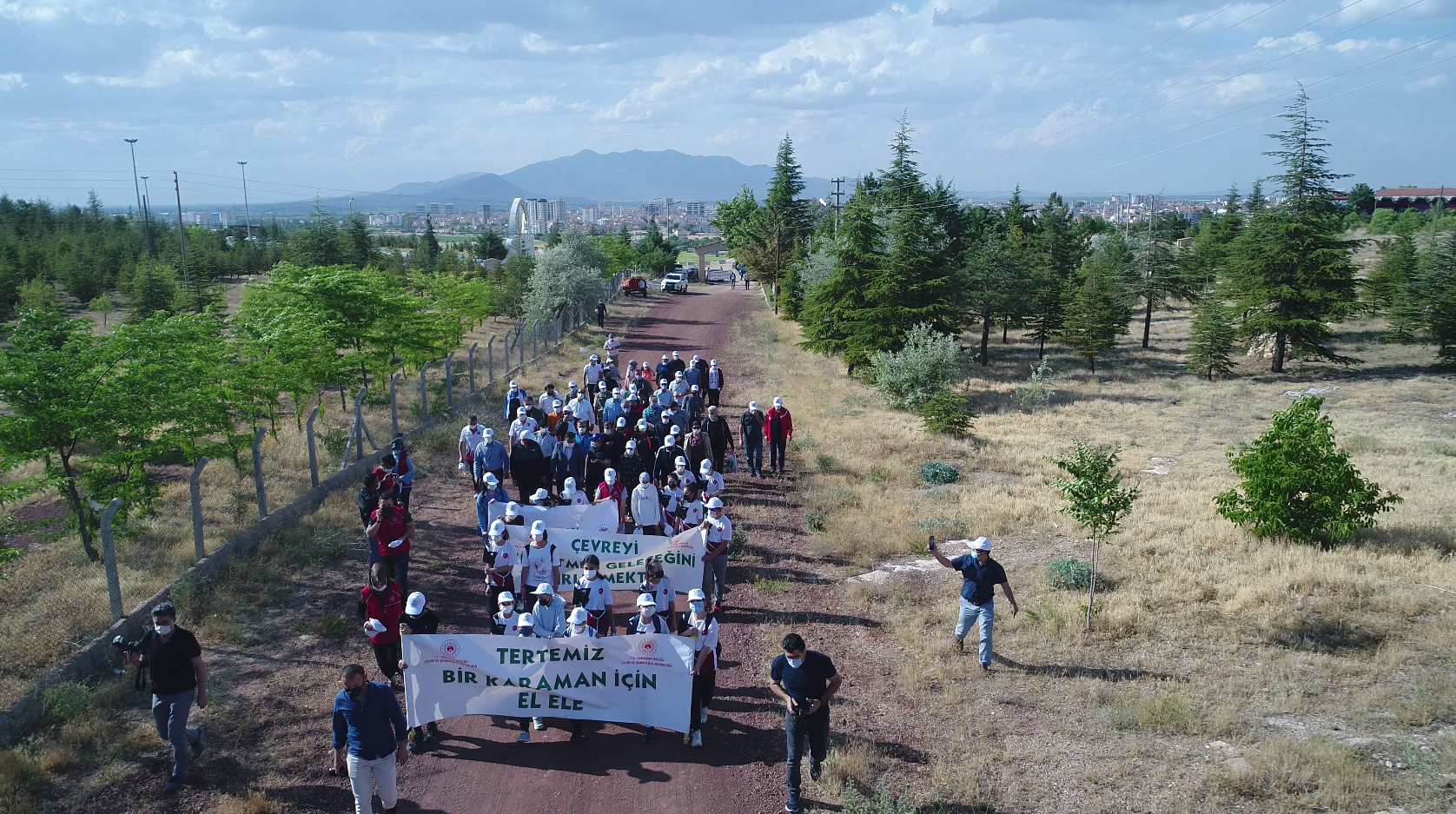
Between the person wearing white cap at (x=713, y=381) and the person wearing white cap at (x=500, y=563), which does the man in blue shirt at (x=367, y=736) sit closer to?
the person wearing white cap at (x=500, y=563)

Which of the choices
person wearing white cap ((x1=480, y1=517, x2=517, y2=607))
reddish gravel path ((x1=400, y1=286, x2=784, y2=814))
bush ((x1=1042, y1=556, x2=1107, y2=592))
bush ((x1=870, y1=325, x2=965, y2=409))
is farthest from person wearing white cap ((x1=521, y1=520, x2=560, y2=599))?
bush ((x1=870, y1=325, x2=965, y2=409))

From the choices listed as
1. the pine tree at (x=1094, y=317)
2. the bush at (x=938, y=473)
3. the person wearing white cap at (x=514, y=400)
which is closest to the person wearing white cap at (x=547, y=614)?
the person wearing white cap at (x=514, y=400)

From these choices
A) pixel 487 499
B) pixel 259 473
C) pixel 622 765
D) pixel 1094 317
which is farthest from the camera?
pixel 1094 317

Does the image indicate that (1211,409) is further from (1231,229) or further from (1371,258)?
(1371,258)

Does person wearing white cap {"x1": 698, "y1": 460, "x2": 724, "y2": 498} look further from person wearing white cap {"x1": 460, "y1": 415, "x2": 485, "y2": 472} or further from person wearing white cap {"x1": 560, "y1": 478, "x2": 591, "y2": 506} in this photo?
person wearing white cap {"x1": 460, "y1": 415, "x2": 485, "y2": 472}

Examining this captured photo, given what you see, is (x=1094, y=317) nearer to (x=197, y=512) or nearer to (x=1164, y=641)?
(x=1164, y=641)

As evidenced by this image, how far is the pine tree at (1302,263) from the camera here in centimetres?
3338

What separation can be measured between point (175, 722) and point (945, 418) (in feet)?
61.5

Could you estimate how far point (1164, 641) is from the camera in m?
11.0

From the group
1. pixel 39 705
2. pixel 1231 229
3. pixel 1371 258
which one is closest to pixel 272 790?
pixel 39 705

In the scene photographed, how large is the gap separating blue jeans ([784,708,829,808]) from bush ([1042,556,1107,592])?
634 cm

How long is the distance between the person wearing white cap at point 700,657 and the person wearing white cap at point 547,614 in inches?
51.5

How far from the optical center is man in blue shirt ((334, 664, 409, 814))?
668 cm

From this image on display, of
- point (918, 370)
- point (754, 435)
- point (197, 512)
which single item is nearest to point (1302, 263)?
point (918, 370)
